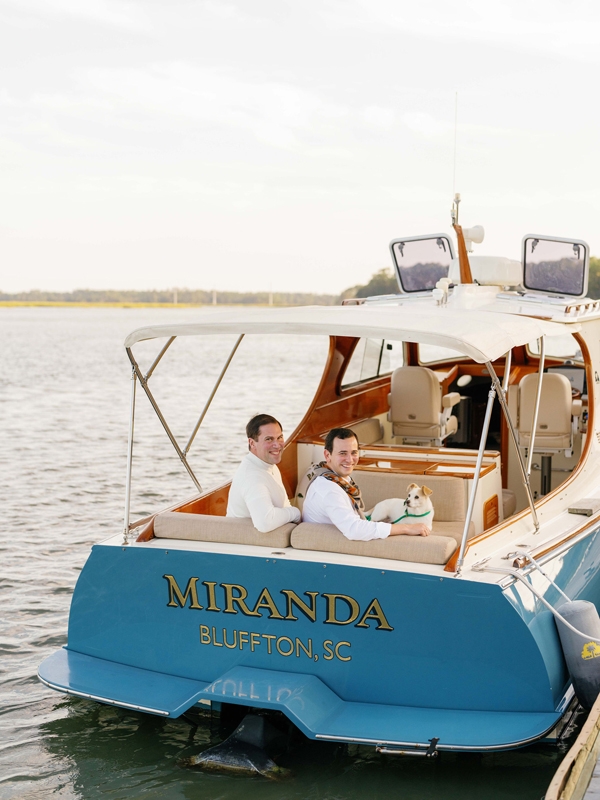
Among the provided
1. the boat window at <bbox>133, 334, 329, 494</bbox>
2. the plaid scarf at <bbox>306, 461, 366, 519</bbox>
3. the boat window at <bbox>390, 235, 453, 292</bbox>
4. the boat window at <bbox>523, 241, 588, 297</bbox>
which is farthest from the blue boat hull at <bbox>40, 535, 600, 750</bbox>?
the boat window at <bbox>133, 334, 329, 494</bbox>

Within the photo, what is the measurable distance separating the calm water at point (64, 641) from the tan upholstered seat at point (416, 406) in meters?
3.11

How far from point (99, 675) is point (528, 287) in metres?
4.90

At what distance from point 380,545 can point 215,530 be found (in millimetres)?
879

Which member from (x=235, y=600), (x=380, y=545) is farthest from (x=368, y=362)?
(x=235, y=600)

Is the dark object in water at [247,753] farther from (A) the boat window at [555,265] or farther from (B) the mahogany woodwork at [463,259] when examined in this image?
(A) the boat window at [555,265]

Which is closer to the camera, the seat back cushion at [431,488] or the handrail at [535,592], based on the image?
the handrail at [535,592]

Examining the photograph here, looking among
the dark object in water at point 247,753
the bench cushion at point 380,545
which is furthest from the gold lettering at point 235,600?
the dark object in water at point 247,753

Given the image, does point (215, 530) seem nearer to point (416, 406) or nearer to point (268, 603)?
point (268, 603)

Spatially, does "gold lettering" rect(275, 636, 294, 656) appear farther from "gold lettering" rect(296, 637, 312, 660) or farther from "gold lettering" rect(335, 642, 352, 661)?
"gold lettering" rect(335, 642, 352, 661)

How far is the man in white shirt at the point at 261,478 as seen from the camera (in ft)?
16.1

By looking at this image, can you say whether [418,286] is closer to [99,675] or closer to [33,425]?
[99,675]

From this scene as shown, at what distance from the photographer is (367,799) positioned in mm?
4449

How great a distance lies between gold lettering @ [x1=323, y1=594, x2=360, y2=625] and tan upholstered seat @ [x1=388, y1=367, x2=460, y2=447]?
362 centimetres

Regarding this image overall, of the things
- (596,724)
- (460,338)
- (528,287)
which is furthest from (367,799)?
(528,287)
